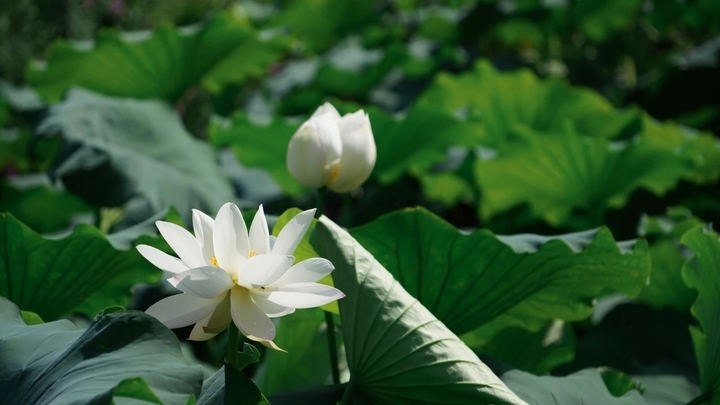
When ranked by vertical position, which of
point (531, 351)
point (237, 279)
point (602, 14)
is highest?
point (237, 279)

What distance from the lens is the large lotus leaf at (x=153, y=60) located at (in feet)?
6.54

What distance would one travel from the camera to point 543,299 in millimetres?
1032

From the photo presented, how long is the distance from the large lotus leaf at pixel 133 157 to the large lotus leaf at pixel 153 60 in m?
0.12

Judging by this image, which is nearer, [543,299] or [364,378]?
[364,378]

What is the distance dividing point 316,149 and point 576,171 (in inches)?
37.9

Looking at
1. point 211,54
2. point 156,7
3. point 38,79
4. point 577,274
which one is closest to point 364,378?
point 577,274

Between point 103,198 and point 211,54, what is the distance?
27.8 inches

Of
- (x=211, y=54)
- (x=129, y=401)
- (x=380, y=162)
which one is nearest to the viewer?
(x=129, y=401)

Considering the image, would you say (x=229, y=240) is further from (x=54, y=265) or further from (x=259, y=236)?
(x=54, y=265)

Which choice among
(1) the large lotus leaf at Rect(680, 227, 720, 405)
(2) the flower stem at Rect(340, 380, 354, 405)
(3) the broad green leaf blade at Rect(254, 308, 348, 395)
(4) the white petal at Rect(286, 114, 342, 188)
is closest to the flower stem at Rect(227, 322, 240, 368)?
(2) the flower stem at Rect(340, 380, 354, 405)

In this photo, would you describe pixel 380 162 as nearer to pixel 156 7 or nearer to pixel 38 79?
pixel 38 79

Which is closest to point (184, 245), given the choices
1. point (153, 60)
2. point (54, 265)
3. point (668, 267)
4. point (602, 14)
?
point (54, 265)

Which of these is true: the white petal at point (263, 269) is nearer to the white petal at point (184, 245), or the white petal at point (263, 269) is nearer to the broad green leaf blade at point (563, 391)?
the white petal at point (184, 245)

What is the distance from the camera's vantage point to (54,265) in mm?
1004
